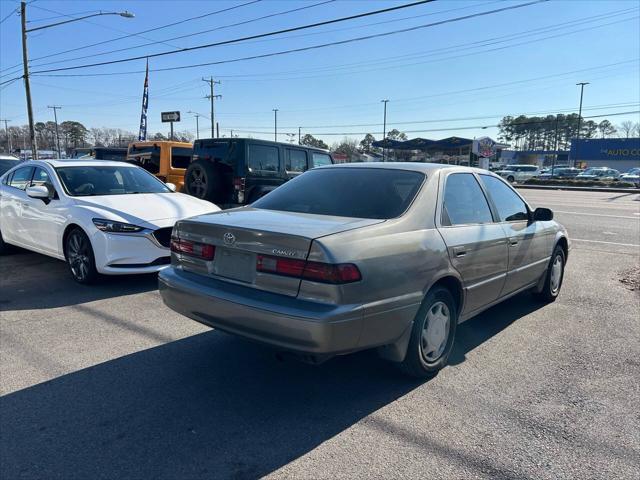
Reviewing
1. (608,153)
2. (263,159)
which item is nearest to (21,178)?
(263,159)

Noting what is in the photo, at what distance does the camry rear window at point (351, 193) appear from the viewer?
12.1ft

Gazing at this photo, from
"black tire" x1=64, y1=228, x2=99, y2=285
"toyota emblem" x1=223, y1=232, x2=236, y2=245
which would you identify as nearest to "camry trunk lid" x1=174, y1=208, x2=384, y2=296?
"toyota emblem" x1=223, y1=232, x2=236, y2=245

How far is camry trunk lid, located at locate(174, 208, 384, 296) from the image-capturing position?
308 cm

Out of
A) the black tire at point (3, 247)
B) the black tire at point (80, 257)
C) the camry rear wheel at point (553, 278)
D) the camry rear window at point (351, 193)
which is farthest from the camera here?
the black tire at point (3, 247)

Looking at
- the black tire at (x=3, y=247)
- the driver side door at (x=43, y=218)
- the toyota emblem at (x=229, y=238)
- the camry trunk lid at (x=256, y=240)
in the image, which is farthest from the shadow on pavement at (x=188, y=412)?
the black tire at (x=3, y=247)

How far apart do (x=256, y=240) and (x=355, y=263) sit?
A: 70cm

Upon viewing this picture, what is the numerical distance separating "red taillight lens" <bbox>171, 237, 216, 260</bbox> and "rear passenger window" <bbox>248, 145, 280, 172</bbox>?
642 centimetres

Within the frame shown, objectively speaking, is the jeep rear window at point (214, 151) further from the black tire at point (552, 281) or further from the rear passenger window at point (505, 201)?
the black tire at point (552, 281)

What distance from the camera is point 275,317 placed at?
9.78 ft

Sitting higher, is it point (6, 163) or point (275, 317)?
point (6, 163)

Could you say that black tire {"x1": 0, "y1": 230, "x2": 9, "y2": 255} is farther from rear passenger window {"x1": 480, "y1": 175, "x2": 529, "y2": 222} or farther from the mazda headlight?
rear passenger window {"x1": 480, "y1": 175, "x2": 529, "y2": 222}

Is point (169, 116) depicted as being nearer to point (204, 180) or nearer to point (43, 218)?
point (204, 180)

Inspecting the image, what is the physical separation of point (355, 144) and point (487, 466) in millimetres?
99776

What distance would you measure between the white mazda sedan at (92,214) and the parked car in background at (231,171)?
235 centimetres
